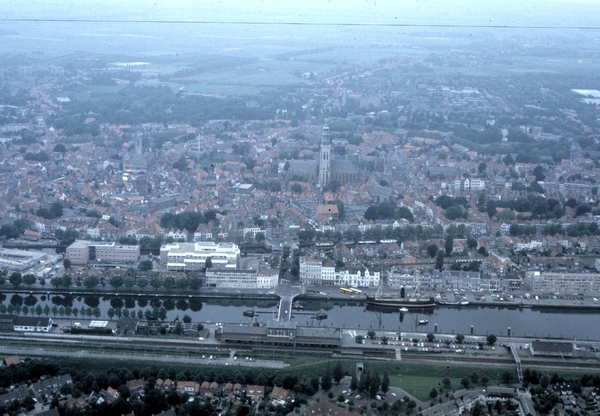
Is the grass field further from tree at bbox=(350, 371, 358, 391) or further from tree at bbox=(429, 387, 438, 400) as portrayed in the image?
tree at bbox=(350, 371, 358, 391)

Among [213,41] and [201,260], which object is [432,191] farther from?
[213,41]

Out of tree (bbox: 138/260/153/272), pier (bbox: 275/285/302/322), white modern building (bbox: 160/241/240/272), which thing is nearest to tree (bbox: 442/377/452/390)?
pier (bbox: 275/285/302/322)

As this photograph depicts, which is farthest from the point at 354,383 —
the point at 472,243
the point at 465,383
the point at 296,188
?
the point at 296,188

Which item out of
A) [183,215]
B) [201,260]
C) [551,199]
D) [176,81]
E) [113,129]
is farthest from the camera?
[176,81]

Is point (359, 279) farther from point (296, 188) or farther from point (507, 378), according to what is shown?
point (296, 188)

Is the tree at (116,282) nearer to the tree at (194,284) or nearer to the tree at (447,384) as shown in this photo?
the tree at (194,284)

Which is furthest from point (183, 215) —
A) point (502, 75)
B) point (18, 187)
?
point (502, 75)

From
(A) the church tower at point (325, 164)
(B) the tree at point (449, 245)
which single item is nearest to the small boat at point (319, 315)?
(B) the tree at point (449, 245)
